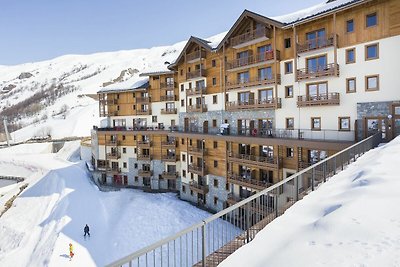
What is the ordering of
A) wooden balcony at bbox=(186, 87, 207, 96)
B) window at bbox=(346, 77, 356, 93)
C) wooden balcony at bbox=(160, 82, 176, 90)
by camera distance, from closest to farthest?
window at bbox=(346, 77, 356, 93) → wooden balcony at bbox=(186, 87, 207, 96) → wooden balcony at bbox=(160, 82, 176, 90)

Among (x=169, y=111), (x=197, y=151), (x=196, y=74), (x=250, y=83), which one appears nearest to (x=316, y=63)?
(x=250, y=83)

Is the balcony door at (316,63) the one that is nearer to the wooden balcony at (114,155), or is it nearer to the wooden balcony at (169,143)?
the wooden balcony at (169,143)

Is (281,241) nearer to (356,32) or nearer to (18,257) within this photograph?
(356,32)

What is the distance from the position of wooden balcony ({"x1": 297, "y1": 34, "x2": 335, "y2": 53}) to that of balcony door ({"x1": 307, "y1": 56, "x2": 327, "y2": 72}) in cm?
98

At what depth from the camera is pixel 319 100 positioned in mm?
19859

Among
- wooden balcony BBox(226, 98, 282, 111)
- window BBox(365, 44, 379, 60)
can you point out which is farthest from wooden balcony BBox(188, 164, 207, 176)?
window BBox(365, 44, 379, 60)

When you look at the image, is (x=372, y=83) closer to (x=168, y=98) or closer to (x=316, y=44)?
(x=316, y=44)

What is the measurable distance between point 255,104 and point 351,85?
806cm

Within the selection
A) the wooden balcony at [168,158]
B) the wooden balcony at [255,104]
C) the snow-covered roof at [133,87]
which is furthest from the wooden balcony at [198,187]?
the snow-covered roof at [133,87]

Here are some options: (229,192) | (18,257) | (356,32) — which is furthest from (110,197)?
(356,32)

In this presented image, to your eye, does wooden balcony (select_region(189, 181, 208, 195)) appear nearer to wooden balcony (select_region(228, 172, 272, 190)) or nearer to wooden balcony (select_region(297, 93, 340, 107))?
wooden balcony (select_region(228, 172, 272, 190))

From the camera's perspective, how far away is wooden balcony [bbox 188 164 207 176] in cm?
2890

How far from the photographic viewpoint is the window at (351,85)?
18641 millimetres

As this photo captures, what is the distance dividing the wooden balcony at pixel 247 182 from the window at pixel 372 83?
10625 mm
